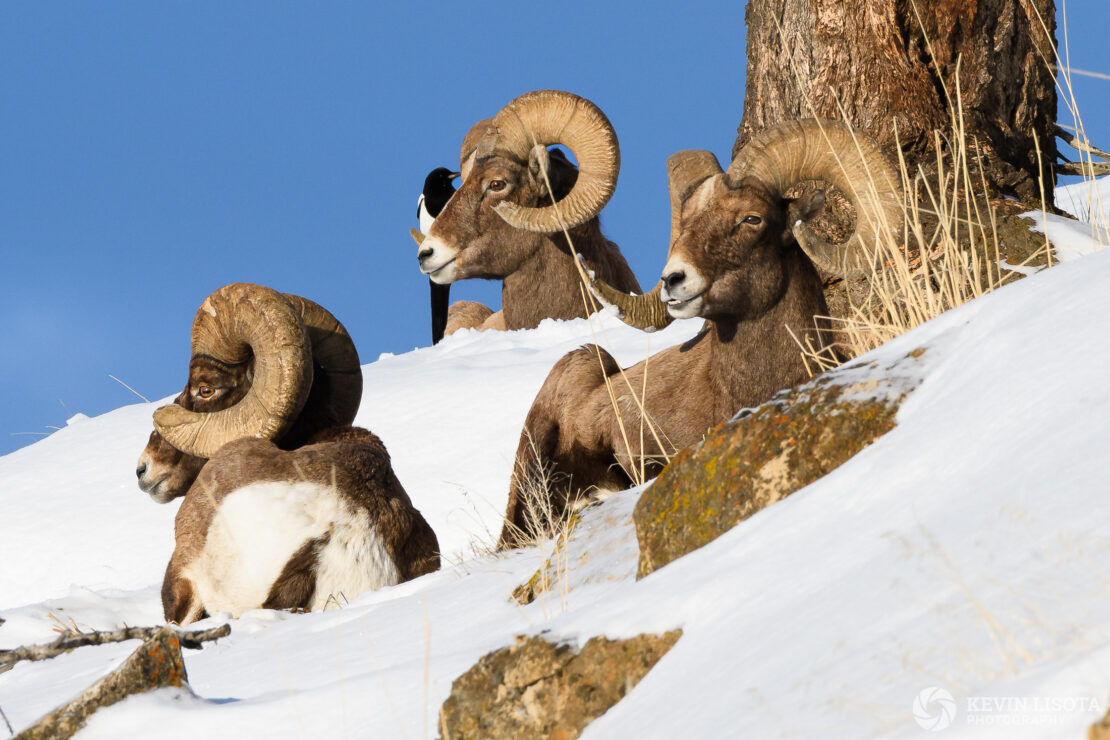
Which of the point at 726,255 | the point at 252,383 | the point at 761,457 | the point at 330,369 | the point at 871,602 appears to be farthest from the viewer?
the point at 330,369

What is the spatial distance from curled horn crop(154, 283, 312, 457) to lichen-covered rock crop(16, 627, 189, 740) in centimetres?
411

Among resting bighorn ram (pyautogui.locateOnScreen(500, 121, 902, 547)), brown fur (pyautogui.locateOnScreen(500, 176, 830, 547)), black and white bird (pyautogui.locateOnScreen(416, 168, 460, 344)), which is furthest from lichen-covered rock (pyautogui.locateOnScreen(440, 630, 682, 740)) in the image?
black and white bird (pyautogui.locateOnScreen(416, 168, 460, 344))

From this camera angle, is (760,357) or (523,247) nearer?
(760,357)

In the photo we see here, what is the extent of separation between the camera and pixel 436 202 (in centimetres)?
1402

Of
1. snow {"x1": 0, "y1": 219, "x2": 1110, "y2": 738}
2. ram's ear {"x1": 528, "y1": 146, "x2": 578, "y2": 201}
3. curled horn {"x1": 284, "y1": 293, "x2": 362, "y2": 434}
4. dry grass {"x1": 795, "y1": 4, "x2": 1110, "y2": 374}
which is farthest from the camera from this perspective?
ram's ear {"x1": 528, "y1": 146, "x2": 578, "y2": 201}

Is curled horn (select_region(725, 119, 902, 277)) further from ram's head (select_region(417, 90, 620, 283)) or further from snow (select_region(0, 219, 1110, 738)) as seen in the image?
ram's head (select_region(417, 90, 620, 283))

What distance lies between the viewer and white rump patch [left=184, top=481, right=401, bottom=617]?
644cm

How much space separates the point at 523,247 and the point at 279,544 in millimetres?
5656

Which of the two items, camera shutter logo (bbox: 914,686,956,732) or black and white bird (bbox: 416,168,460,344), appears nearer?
camera shutter logo (bbox: 914,686,956,732)

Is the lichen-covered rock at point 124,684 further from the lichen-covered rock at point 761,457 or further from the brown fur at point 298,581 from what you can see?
the brown fur at point 298,581

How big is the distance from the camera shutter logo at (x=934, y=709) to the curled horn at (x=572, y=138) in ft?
27.8

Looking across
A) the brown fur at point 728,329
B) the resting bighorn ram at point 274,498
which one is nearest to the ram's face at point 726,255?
the brown fur at point 728,329

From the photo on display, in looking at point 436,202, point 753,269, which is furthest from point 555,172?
point 753,269

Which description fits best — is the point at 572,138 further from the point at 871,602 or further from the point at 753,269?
the point at 871,602
